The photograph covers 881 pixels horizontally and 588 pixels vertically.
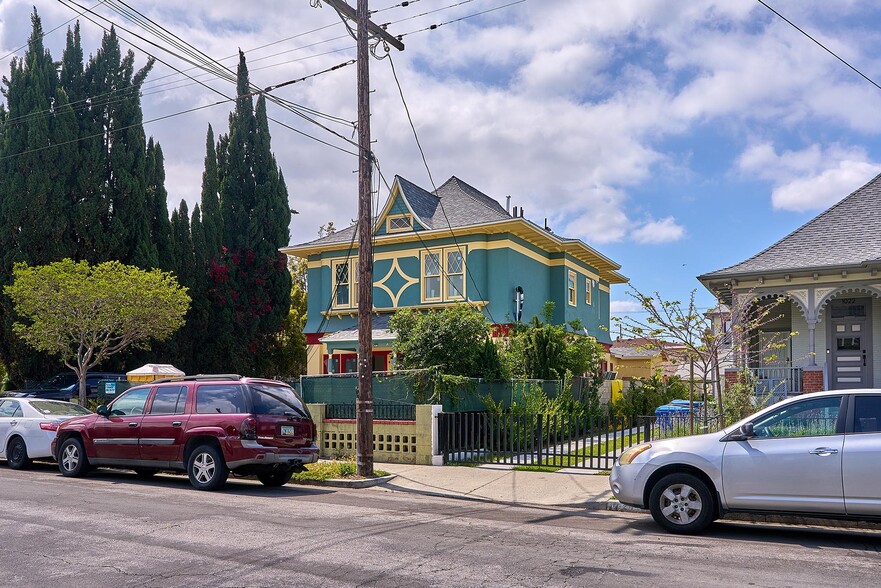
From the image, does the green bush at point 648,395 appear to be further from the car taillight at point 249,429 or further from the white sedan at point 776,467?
the white sedan at point 776,467

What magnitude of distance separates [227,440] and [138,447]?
202cm

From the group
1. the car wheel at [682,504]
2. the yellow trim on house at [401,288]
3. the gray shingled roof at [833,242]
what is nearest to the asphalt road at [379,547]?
the car wheel at [682,504]

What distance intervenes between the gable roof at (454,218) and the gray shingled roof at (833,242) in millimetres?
9039

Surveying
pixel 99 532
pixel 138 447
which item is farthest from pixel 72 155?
pixel 99 532

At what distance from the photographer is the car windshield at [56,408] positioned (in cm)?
1595

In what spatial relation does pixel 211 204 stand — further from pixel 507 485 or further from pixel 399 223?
pixel 507 485

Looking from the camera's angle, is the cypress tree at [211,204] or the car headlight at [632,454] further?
the cypress tree at [211,204]

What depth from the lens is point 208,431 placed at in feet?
40.6

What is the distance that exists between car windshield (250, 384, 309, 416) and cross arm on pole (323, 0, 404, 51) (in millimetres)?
6786

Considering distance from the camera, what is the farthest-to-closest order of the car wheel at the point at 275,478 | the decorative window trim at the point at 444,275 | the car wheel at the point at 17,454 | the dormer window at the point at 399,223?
the dormer window at the point at 399,223 < the decorative window trim at the point at 444,275 < the car wheel at the point at 17,454 < the car wheel at the point at 275,478

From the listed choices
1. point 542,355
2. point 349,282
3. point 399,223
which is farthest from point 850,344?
point 349,282

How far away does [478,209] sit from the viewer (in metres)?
28.9

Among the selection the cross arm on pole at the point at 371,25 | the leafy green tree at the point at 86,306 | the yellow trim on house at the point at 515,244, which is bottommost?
the leafy green tree at the point at 86,306

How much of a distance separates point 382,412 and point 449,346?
2.60 m
